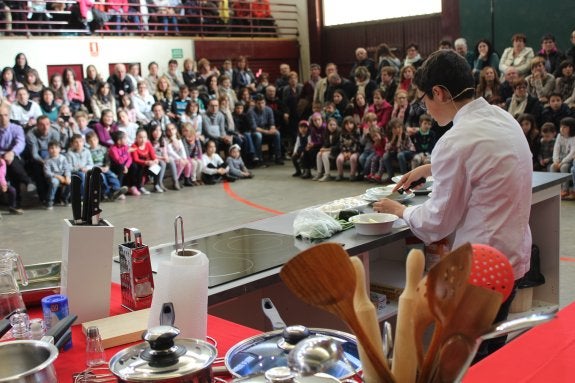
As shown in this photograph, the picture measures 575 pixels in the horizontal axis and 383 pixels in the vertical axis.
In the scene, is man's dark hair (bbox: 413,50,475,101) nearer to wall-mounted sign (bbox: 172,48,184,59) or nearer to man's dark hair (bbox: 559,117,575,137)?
man's dark hair (bbox: 559,117,575,137)

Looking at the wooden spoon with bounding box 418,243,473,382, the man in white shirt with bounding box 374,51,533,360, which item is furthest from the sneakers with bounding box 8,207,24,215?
the wooden spoon with bounding box 418,243,473,382

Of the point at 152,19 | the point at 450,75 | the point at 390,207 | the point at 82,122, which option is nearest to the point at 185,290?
the point at 450,75

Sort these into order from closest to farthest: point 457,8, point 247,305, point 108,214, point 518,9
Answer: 1. point 247,305
2. point 108,214
3. point 518,9
4. point 457,8

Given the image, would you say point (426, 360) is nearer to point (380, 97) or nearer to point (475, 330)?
point (475, 330)

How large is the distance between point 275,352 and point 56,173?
827cm

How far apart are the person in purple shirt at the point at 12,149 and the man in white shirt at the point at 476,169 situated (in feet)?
26.0

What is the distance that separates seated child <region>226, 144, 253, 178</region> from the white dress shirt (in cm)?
866

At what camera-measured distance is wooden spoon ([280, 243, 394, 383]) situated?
3.59 feet

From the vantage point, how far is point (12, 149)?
9211 mm

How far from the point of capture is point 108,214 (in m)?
8.52

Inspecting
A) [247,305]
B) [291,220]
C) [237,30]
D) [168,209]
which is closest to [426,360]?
[247,305]

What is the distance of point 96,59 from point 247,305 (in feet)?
34.4

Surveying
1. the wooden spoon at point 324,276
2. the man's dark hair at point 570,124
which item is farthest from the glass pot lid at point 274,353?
the man's dark hair at point 570,124

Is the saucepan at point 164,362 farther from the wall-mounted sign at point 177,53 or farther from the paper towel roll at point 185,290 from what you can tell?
the wall-mounted sign at point 177,53
